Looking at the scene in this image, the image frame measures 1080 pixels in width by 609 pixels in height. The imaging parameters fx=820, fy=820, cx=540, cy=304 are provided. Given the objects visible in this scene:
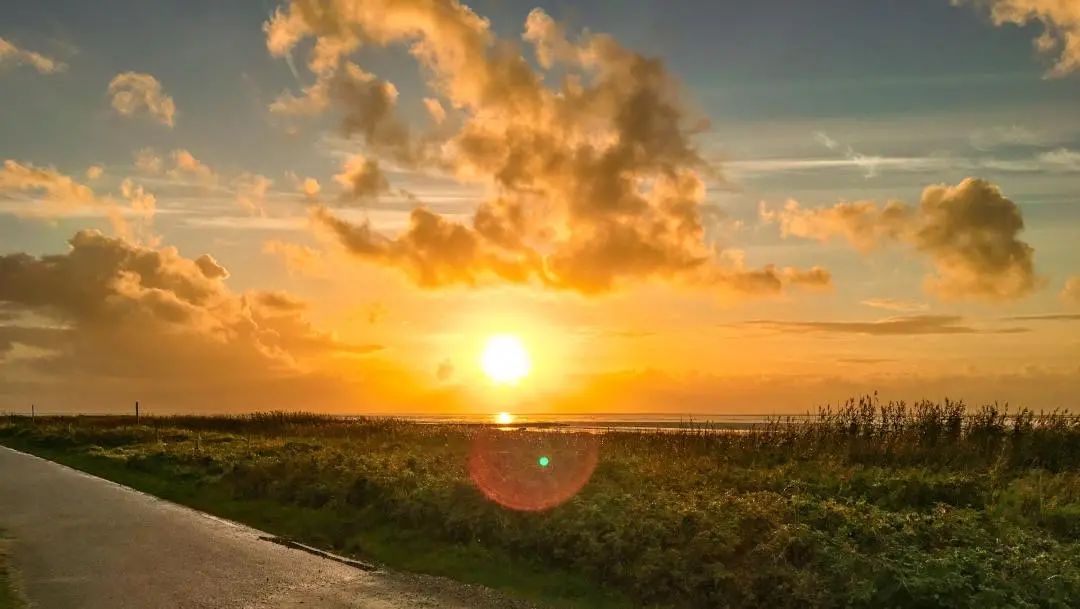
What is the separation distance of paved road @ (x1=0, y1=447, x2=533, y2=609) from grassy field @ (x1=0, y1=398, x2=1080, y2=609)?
177 cm

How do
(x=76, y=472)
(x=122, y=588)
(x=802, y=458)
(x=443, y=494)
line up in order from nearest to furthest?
(x=122, y=588)
(x=443, y=494)
(x=802, y=458)
(x=76, y=472)

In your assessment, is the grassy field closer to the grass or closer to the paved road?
the paved road

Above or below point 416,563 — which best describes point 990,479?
above

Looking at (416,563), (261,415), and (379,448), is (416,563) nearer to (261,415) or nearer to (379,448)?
(379,448)

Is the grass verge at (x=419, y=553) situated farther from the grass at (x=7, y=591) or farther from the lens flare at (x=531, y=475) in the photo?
the lens flare at (x=531, y=475)

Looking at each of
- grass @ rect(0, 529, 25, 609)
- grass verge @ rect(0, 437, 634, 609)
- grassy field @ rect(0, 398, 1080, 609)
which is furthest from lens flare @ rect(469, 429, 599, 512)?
grass @ rect(0, 529, 25, 609)

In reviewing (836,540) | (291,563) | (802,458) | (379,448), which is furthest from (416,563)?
(379,448)

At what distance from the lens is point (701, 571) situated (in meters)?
15.4

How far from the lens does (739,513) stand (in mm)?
17516

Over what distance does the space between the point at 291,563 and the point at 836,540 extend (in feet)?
36.7

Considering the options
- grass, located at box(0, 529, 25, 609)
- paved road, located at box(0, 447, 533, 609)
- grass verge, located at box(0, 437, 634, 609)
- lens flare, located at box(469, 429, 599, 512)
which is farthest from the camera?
lens flare, located at box(469, 429, 599, 512)

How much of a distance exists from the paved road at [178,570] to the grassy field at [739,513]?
5.82ft

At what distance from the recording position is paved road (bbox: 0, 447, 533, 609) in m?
14.4

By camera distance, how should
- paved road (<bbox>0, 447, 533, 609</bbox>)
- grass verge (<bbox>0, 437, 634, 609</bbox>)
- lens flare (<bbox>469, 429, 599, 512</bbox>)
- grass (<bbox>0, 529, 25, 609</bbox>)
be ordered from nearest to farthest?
grass (<bbox>0, 529, 25, 609</bbox>) → paved road (<bbox>0, 447, 533, 609</bbox>) → grass verge (<bbox>0, 437, 634, 609</bbox>) → lens flare (<bbox>469, 429, 599, 512</bbox>)
